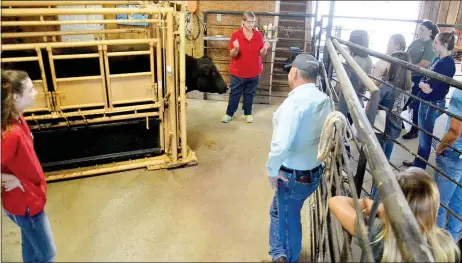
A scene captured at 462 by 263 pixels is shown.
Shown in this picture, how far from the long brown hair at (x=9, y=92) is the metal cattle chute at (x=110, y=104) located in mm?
1472

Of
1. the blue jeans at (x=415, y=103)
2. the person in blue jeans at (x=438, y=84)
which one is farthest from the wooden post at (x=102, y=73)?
the blue jeans at (x=415, y=103)

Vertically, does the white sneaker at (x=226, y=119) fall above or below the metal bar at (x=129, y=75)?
below

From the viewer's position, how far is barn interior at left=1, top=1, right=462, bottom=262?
7.67 ft

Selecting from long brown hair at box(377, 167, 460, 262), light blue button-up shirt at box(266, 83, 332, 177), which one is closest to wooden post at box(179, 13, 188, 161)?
light blue button-up shirt at box(266, 83, 332, 177)

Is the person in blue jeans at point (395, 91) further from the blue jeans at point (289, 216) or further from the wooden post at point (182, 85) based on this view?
the wooden post at point (182, 85)

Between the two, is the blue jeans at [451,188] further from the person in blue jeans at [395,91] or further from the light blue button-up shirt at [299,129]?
the light blue button-up shirt at [299,129]

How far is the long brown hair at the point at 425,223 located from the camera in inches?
38.1

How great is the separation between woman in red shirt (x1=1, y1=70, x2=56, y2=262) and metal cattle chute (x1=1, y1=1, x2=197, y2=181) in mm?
1466

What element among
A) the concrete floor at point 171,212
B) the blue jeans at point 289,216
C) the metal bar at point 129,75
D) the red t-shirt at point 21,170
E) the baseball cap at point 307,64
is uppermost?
the baseball cap at point 307,64

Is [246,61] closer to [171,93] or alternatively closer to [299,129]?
[171,93]

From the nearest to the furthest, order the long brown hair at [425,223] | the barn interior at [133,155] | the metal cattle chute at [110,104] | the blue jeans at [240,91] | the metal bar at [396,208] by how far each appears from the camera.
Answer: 1. the metal bar at [396,208]
2. the long brown hair at [425,223]
3. the barn interior at [133,155]
4. the metal cattle chute at [110,104]
5. the blue jeans at [240,91]

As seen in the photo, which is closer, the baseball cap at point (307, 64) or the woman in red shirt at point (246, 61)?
the baseball cap at point (307, 64)

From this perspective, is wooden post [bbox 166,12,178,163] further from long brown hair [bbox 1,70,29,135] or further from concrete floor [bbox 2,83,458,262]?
long brown hair [bbox 1,70,29,135]

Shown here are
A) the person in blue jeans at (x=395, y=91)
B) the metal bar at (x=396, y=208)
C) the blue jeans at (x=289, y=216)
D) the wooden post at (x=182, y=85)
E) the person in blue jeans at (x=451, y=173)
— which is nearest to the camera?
the metal bar at (x=396, y=208)
